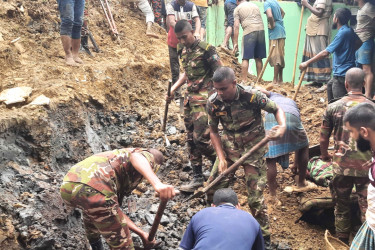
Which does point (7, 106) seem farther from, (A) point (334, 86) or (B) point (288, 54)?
(B) point (288, 54)

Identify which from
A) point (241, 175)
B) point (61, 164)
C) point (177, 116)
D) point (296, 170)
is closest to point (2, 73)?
point (61, 164)

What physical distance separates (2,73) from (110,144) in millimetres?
2059

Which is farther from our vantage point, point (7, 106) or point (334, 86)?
point (334, 86)

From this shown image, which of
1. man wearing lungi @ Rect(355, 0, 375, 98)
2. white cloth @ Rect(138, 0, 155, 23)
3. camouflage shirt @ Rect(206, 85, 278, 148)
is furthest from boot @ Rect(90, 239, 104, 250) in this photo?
white cloth @ Rect(138, 0, 155, 23)

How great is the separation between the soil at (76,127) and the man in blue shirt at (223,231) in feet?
4.65

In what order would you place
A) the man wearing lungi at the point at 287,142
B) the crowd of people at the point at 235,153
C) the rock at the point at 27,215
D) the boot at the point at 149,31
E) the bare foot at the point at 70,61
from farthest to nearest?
the boot at the point at 149,31 < the bare foot at the point at 70,61 < the man wearing lungi at the point at 287,142 < the rock at the point at 27,215 < the crowd of people at the point at 235,153

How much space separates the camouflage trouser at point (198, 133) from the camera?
17.2 ft

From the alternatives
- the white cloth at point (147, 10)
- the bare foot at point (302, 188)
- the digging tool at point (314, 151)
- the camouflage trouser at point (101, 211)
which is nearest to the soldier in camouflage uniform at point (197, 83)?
the bare foot at point (302, 188)

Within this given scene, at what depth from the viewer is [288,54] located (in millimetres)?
11500

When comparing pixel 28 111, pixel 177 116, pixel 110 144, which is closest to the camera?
pixel 28 111

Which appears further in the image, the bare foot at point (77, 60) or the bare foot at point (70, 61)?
the bare foot at point (77, 60)

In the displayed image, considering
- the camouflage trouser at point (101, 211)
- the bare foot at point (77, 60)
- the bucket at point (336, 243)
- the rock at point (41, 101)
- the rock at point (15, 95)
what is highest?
the bare foot at point (77, 60)

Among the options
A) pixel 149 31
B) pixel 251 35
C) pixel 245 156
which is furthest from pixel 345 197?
pixel 149 31

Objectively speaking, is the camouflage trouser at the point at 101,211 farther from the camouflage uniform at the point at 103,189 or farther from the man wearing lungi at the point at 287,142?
the man wearing lungi at the point at 287,142
